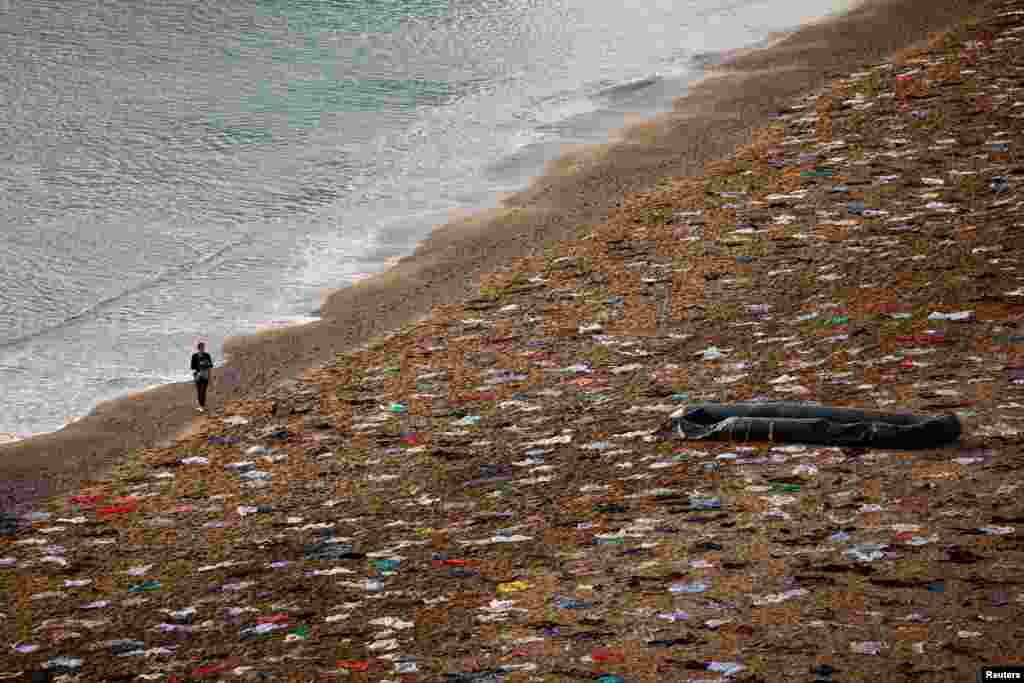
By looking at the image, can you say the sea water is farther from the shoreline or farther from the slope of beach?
the slope of beach

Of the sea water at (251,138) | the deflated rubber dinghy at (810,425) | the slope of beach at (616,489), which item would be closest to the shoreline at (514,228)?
the slope of beach at (616,489)

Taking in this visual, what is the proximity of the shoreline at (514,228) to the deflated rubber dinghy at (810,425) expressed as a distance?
6.33 metres

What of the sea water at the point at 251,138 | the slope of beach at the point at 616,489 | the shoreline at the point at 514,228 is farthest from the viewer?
the sea water at the point at 251,138

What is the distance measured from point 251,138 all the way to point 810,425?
2025 cm

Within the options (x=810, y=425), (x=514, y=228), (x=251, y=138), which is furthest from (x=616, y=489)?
(x=251, y=138)

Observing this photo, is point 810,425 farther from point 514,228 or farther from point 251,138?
point 251,138

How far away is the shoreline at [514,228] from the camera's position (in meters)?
17.5

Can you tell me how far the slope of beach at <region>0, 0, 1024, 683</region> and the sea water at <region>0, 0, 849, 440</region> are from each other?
2973 millimetres

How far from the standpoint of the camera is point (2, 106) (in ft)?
114

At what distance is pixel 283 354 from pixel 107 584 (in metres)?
6.98

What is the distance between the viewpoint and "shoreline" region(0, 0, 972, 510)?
17.5m

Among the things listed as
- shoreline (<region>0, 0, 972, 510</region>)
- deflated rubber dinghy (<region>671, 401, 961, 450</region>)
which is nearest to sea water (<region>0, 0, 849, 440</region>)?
shoreline (<region>0, 0, 972, 510</region>)

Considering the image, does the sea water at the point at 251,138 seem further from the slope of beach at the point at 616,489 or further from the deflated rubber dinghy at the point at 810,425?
the deflated rubber dinghy at the point at 810,425

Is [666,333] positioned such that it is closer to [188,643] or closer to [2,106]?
[188,643]
